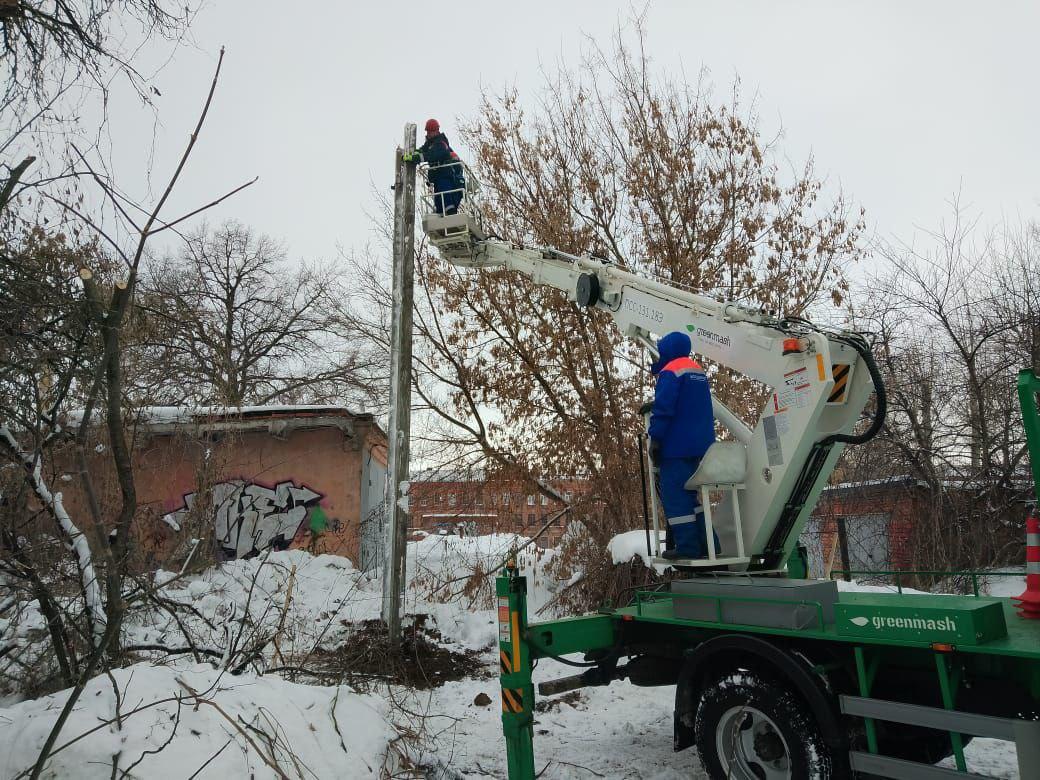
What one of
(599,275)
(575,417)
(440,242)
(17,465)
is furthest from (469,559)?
(17,465)

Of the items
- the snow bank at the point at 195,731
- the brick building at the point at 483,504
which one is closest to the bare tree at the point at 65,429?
the snow bank at the point at 195,731

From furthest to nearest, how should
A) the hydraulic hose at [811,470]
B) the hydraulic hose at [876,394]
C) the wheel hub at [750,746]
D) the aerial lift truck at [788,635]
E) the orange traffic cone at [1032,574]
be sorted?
the hydraulic hose at [811,470] < the hydraulic hose at [876,394] < the wheel hub at [750,746] < the orange traffic cone at [1032,574] < the aerial lift truck at [788,635]

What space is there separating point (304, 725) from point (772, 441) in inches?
146

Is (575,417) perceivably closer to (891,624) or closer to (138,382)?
(138,382)

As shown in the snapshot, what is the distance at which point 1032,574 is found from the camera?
4168 mm

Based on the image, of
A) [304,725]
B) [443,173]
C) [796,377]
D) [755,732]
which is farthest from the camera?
[443,173]

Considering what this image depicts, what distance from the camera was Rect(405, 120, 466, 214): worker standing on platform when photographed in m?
9.08

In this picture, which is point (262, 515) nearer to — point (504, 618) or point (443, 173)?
point (443, 173)

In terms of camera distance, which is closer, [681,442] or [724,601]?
[724,601]

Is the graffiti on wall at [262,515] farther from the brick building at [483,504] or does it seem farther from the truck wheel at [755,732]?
the truck wheel at [755,732]

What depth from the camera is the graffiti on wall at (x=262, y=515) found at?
51.8ft

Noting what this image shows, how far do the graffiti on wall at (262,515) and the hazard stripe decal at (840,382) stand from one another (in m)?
12.6

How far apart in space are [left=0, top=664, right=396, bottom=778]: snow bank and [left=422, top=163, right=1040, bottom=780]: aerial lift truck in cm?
120

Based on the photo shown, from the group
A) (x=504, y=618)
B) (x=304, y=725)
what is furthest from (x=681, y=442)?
(x=304, y=725)
